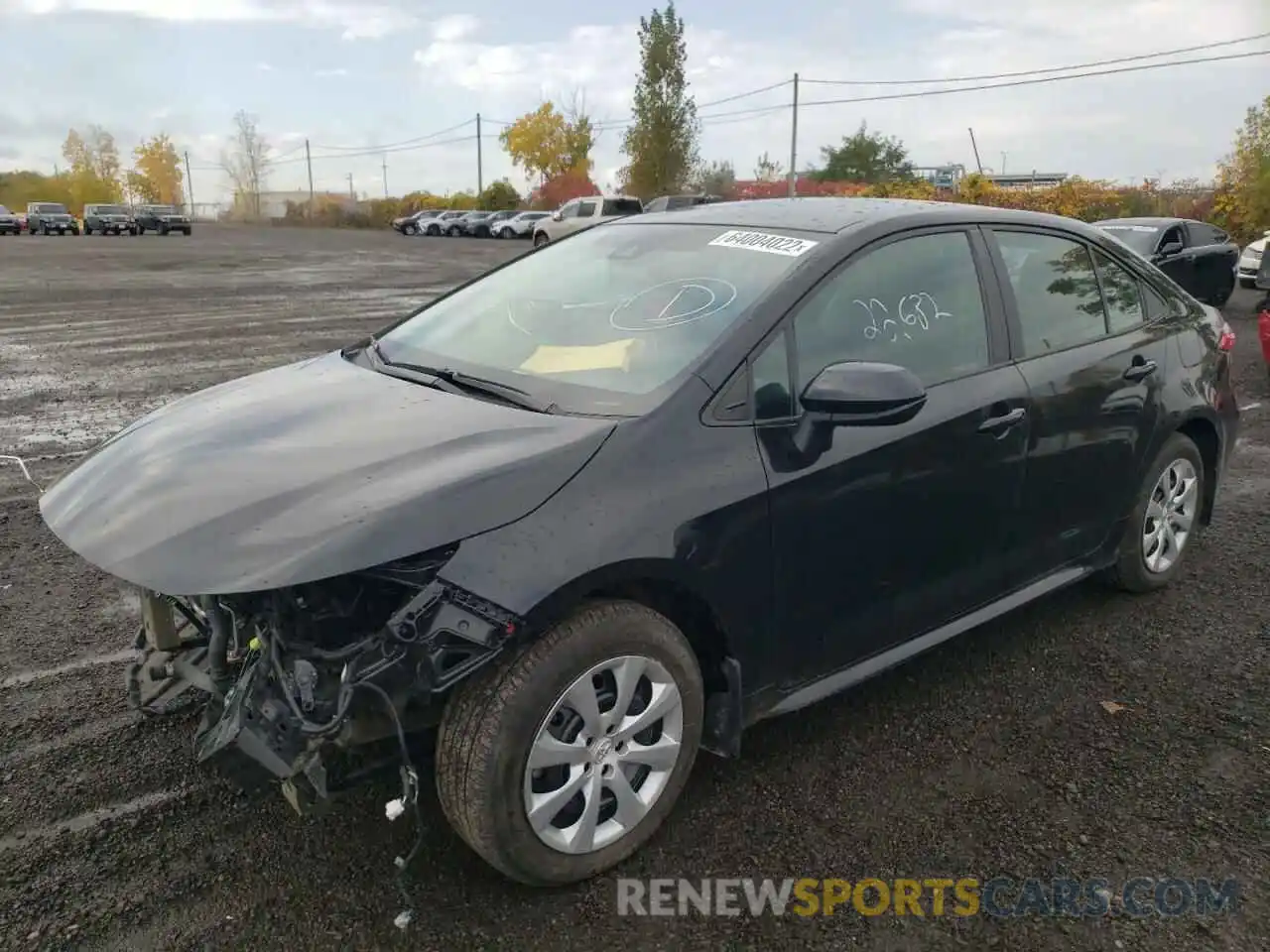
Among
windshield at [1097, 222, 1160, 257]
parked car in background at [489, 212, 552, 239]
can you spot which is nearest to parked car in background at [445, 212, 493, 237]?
parked car in background at [489, 212, 552, 239]

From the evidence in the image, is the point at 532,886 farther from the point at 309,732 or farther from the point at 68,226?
the point at 68,226

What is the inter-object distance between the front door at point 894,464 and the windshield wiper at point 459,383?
64 cm

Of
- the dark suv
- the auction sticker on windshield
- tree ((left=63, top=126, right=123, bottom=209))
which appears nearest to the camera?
the auction sticker on windshield

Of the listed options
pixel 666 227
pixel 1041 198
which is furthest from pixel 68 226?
pixel 666 227

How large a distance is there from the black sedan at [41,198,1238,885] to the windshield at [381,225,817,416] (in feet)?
0.05

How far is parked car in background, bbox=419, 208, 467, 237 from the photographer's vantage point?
191 feet

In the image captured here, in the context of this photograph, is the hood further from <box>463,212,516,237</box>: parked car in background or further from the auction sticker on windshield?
<box>463,212,516,237</box>: parked car in background

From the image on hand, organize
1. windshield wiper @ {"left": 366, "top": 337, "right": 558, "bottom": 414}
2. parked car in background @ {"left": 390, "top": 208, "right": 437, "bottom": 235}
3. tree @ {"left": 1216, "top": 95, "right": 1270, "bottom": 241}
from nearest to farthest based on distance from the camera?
windshield wiper @ {"left": 366, "top": 337, "right": 558, "bottom": 414}
tree @ {"left": 1216, "top": 95, "right": 1270, "bottom": 241}
parked car in background @ {"left": 390, "top": 208, "right": 437, "bottom": 235}

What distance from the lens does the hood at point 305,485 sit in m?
2.19

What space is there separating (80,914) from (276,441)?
4.12 feet

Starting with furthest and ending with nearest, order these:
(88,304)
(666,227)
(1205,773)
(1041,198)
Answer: (1041,198)
(88,304)
(666,227)
(1205,773)

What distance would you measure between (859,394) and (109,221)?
5844 cm

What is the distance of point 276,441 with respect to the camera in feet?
8.87

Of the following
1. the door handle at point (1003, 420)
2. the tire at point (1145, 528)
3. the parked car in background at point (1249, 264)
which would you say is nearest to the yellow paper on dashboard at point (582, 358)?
the door handle at point (1003, 420)
